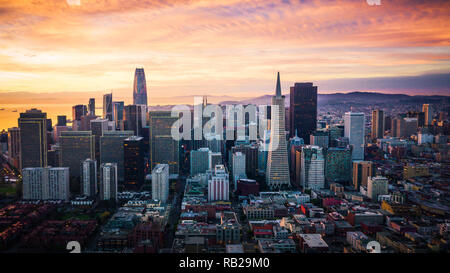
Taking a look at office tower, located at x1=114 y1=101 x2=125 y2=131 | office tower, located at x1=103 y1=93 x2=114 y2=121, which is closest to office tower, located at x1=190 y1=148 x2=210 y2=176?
office tower, located at x1=103 y1=93 x2=114 y2=121

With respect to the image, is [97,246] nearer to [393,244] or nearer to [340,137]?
[393,244]

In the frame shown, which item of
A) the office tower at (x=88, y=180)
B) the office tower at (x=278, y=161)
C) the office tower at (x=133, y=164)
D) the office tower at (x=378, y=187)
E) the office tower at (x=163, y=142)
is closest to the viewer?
the office tower at (x=378, y=187)

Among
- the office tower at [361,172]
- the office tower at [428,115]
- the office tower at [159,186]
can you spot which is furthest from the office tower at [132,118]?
the office tower at [428,115]

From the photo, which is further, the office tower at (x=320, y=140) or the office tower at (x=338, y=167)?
the office tower at (x=320, y=140)

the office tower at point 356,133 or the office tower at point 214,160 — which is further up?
the office tower at point 356,133

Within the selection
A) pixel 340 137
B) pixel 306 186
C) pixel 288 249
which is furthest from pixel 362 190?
pixel 288 249

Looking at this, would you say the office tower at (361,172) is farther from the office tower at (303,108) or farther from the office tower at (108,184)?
the office tower at (108,184)

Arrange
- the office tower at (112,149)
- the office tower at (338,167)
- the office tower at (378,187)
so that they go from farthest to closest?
the office tower at (112,149) < the office tower at (338,167) < the office tower at (378,187)

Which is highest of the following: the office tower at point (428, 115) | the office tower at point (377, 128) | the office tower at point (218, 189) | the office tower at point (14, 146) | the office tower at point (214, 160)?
the office tower at point (428, 115)
